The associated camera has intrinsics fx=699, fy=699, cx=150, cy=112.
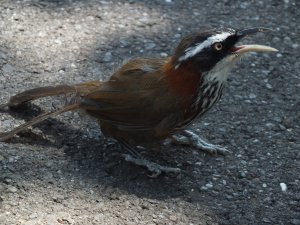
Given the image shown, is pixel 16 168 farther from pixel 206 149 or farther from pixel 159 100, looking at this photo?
pixel 206 149

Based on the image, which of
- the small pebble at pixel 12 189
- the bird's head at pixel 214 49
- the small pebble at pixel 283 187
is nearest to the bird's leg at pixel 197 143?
the small pebble at pixel 283 187

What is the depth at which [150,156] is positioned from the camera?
5207mm

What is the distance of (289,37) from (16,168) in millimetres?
3025

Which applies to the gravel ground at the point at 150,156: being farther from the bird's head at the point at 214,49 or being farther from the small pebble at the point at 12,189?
the bird's head at the point at 214,49

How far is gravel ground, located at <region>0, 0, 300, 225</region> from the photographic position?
4.64 metres

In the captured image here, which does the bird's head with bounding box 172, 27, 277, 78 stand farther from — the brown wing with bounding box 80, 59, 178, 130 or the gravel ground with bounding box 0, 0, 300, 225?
the gravel ground with bounding box 0, 0, 300, 225

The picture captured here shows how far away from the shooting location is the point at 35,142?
5.15m

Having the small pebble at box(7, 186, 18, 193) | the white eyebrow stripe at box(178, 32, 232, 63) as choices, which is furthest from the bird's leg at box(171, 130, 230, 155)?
the small pebble at box(7, 186, 18, 193)

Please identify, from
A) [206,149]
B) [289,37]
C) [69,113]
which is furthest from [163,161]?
[289,37]

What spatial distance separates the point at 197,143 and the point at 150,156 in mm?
364

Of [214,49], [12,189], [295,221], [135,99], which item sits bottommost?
[12,189]

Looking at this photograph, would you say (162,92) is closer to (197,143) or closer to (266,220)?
(197,143)

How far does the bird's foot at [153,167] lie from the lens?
4930 mm

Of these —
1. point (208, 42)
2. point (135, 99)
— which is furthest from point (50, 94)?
point (208, 42)
